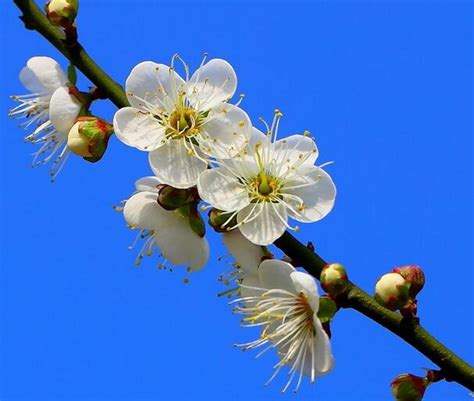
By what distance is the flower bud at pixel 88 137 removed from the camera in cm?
270

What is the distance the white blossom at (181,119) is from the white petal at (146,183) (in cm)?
20

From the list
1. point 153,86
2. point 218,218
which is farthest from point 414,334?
→ point 153,86

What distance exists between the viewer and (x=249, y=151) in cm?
271

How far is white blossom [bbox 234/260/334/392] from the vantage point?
8.25 ft

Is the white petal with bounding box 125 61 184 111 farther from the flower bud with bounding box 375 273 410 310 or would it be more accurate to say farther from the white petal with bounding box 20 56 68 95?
the flower bud with bounding box 375 273 410 310

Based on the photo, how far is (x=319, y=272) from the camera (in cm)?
250

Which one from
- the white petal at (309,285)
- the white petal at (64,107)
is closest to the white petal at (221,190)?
the white petal at (309,285)

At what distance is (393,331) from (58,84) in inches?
55.0

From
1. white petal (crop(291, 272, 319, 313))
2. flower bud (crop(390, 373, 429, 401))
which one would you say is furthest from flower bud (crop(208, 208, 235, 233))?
flower bud (crop(390, 373, 429, 401))

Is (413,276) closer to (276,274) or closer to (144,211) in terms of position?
(276,274)

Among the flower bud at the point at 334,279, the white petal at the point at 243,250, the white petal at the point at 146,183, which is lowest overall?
the flower bud at the point at 334,279

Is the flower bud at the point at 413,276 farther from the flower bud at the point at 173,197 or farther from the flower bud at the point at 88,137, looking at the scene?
the flower bud at the point at 88,137

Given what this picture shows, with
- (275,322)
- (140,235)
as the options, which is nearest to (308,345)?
(275,322)

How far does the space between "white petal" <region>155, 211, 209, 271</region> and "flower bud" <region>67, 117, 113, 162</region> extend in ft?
1.01
